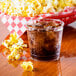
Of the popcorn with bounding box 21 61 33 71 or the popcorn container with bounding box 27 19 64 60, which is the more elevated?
the popcorn container with bounding box 27 19 64 60

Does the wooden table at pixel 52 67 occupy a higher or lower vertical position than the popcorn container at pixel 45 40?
lower

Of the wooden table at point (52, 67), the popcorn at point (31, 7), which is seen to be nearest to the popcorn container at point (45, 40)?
the wooden table at point (52, 67)

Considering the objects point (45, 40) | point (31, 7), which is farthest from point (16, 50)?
point (31, 7)

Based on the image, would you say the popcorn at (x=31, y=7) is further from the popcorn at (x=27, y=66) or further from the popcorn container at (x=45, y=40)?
the popcorn at (x=27, y=66)

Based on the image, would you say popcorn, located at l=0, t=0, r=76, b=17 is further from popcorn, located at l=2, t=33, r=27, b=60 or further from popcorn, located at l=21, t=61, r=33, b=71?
popcorn, located at l=21, t=61, r=33, b=71

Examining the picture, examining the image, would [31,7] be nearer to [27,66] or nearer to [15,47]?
[15,47]

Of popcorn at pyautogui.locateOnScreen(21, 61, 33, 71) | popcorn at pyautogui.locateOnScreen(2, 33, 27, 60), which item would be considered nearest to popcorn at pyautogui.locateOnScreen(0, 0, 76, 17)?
popcorn at pyautogui.locateOnScreen(2, 33, 27, 60)

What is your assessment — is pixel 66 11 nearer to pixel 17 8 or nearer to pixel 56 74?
pixel 17 8
